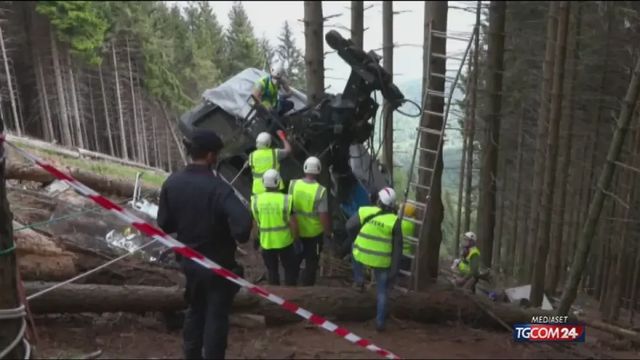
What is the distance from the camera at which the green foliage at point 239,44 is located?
132ft

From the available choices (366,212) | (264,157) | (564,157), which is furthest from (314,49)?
(564,157)

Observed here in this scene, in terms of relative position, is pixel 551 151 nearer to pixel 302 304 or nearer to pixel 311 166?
pixel 311 166

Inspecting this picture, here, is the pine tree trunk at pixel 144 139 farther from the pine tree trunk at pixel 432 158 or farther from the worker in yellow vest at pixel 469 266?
the pine tree trunk at pixel 432 158

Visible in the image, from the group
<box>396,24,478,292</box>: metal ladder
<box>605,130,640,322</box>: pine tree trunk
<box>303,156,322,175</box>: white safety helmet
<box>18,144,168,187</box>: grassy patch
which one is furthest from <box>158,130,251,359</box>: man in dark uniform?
<box>605,130,640,322</box>: pine tree trunk

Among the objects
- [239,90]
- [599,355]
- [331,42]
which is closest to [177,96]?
[239,90]

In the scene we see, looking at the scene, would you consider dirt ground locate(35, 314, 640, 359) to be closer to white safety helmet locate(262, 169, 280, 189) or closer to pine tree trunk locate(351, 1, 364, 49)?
white safety helmet locate(262, 169, 280, 189)

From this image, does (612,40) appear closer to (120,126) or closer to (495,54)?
(495,54)

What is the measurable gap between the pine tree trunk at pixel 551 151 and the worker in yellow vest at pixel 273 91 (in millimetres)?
5149

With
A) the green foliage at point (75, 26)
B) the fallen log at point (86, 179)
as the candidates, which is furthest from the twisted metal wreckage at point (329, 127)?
the green foliage at point (75, 26)

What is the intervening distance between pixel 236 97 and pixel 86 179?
3241 millimetres

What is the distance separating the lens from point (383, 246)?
19.7 ft

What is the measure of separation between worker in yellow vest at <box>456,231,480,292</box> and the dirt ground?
83.4 inches

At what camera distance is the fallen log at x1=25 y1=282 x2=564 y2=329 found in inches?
191

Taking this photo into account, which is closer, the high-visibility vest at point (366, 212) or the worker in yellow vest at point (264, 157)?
the high-visibility vest at point (366, 212)
